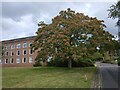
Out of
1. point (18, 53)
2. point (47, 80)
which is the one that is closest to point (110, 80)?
point (47, 80)

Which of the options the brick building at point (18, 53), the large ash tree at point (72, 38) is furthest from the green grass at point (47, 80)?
the brick building at point (18, 53)

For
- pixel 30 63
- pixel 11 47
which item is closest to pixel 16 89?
pixel 30 63

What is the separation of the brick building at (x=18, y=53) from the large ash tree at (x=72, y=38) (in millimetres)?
31872

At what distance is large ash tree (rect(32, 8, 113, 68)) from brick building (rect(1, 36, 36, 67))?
31.9m

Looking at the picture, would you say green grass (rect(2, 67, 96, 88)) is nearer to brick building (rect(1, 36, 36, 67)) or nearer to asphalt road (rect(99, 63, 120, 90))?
asphalt road (rect(99, 63, 120, 90))

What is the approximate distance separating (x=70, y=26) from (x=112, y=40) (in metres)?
6.81

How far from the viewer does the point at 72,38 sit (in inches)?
1398

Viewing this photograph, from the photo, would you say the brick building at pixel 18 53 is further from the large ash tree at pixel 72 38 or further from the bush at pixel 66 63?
the large ash tree at pixel 72 38

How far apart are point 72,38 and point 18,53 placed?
133 feet

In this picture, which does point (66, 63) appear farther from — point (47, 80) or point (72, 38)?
point (47, 80)

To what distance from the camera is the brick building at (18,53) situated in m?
69.4

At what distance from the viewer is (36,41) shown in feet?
121

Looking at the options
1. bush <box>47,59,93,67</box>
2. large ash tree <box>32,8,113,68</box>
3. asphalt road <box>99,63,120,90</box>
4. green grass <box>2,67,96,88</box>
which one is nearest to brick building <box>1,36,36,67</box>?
bush <box>47,59,93,67</box>

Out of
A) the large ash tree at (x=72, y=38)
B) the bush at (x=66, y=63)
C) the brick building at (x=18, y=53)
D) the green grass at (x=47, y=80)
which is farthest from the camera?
the brick building at (x=18, y=53)
